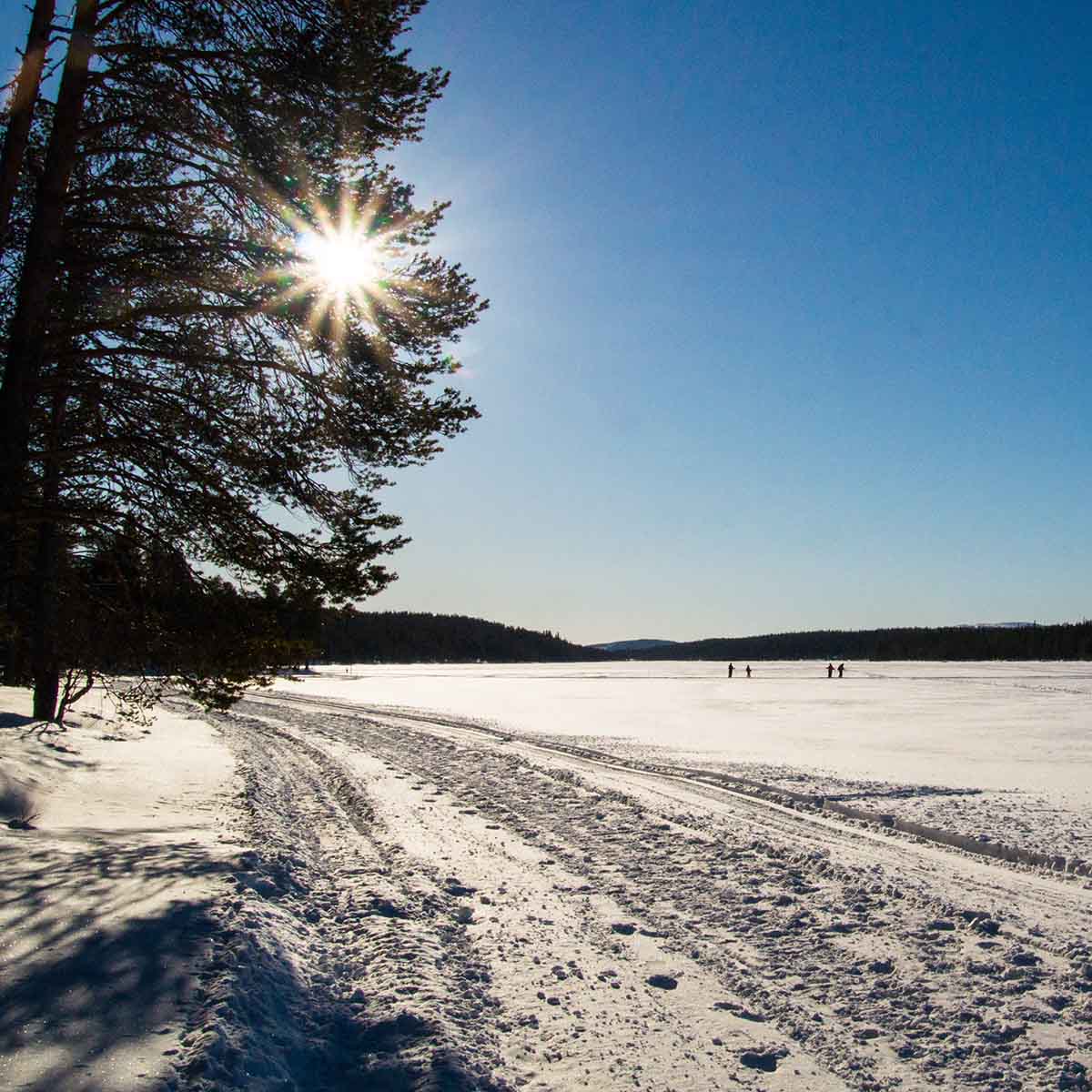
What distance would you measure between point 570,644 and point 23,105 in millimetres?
181493

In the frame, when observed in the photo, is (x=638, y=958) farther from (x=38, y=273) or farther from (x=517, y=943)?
(x=38, y=273)

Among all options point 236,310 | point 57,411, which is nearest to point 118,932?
point 236,310

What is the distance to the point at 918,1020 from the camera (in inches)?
155

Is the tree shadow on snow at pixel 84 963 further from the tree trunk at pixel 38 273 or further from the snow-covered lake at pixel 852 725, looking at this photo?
the snow-covered lake at pixel 852 725

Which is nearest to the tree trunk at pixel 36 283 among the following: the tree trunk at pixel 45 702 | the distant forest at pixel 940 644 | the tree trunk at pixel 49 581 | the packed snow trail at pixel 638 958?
the tree trunk at pixel 49 581

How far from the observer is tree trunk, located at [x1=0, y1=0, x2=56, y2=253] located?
6.51 meters

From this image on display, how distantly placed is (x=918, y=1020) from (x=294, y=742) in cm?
1361

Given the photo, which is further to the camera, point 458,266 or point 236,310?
point 458,266

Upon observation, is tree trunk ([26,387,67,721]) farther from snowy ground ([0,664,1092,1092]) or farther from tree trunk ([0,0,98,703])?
snowy ground ([0,664,1092,1092])

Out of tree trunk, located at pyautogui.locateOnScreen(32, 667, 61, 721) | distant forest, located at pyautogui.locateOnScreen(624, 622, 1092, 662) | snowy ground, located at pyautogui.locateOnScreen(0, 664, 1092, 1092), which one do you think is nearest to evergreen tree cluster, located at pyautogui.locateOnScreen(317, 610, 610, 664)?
distant forest, located at pyautogui.locateOnScreen(624, 622, 1092, 662)

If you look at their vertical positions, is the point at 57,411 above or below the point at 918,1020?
above

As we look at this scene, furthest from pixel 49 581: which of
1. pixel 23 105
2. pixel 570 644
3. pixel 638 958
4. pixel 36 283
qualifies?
pixel 570 644

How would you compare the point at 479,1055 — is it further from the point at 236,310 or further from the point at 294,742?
the point at 294,742

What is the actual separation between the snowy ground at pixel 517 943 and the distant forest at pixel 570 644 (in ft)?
326
